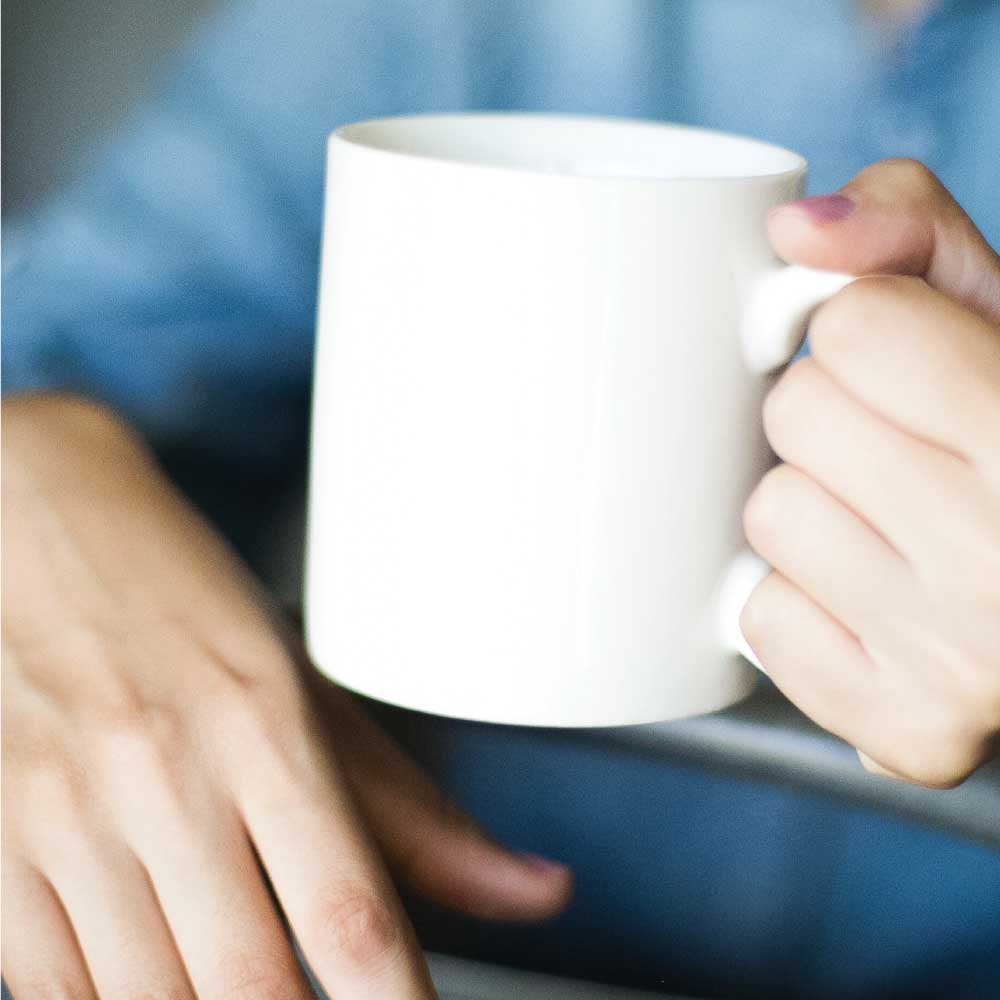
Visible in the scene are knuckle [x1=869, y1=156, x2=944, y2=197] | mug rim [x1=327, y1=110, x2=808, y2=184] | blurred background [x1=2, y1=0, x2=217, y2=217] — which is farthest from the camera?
blurred background [x1=2, y1=0, x2=217, y2=217]

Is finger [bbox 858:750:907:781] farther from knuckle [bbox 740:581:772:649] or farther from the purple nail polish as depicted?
the purple nail polish

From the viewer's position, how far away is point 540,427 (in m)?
0.36

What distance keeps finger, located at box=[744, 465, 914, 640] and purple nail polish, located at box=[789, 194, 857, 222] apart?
8 centimetres

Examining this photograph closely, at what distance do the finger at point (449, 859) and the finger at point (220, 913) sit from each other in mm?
88

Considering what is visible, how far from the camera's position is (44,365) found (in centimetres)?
72

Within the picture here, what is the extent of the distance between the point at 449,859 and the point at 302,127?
1.89ft

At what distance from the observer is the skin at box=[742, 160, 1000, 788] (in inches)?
14.1

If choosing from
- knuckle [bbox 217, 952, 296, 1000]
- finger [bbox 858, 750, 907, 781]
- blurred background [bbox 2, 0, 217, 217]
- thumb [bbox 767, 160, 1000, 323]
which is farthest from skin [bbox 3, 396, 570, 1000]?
blurred background [bbox 2, 0, 217, 217]

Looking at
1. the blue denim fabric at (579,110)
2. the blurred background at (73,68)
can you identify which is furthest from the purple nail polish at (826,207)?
the blurred background at (73,68)

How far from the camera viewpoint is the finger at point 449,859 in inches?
19.4

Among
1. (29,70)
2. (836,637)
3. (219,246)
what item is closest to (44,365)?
(219,246)

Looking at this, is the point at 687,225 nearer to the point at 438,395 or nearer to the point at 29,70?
the point at 438,395

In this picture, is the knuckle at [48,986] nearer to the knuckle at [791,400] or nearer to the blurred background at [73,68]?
the knuckle at [791,400]

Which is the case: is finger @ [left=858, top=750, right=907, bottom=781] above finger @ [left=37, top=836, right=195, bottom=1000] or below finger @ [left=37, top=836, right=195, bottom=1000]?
above
